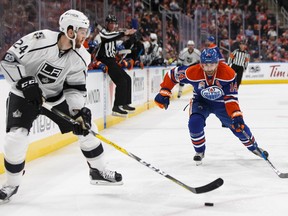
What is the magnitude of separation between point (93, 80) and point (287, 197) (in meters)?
3.53

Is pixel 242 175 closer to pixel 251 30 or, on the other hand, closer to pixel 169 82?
pixel 169 82

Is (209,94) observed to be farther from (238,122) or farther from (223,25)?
(223,25)

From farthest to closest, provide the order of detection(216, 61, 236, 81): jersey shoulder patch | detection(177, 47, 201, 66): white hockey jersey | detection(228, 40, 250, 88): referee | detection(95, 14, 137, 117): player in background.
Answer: detection(177, 47, 201, 66): white hockey jersey < detection(228, 40, 250, 88): referee < detection(95, 14, 137, 117): player in background < detection(216, 61, 236, 81): jersey shoulder patch

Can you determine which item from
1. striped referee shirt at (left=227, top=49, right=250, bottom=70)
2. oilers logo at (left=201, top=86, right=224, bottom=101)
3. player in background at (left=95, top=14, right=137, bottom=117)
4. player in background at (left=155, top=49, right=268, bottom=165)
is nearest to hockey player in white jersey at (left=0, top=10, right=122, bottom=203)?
player in background at (left=155, top=49, right=268, bottom=165)

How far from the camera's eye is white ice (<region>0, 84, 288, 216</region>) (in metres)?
2.99

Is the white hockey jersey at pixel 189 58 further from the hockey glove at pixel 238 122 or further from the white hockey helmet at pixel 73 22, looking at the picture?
the white hockey helmet at pixel 73 22

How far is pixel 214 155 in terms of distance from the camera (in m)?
4.83

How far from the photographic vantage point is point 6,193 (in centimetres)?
311

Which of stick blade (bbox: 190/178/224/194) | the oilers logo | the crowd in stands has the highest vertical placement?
the oilers logo

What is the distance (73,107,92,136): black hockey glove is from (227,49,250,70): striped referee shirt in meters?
7.79

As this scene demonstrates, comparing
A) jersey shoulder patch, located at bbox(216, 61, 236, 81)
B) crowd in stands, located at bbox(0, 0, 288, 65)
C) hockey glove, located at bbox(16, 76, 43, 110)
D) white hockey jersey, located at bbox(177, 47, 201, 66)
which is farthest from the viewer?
crowd in stands, located at bbox(0, 0, 288, 65)

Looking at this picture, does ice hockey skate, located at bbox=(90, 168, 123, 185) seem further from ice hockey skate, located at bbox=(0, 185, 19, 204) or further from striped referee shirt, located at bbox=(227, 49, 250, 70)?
striped referee shirt, located at bbox=(227, 49, 250, 70)

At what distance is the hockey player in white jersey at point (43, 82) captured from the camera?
2995 millimetres

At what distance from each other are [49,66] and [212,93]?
1.51 metres
